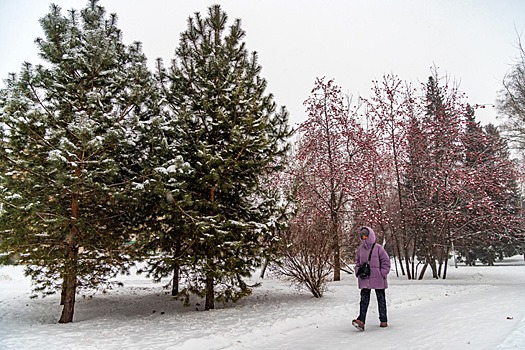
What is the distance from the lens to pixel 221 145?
10.1 metres

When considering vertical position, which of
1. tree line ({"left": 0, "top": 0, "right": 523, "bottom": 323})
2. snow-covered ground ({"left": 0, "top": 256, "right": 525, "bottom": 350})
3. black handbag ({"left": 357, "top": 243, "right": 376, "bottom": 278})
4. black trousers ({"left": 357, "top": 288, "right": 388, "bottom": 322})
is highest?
tree line ({"left": 0, "top": 0, "right": 523, "bottom": 323})

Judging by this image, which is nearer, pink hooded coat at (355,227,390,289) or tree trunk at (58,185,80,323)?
pink hooded coat at (355,227,390,289)

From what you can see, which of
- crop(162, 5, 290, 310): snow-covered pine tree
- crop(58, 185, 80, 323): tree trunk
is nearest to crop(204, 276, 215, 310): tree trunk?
crop(162, 5, 290, 310): snow-covered pine tree

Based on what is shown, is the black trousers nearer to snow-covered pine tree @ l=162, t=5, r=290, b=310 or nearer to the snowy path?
the snowy path

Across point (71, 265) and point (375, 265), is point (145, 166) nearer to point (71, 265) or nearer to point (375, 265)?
point (71, 265)

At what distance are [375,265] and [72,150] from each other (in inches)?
273

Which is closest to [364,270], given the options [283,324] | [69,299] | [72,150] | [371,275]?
[371,275]

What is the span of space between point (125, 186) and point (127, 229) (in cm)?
158

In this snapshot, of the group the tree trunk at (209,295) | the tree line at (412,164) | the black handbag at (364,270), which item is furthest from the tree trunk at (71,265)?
the tree line at (412,164)

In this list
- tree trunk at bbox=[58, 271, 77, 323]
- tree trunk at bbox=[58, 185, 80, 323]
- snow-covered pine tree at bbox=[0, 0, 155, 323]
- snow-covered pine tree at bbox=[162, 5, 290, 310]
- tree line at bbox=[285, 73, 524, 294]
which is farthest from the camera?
tree line at bbox=[285, 73, 524, 294]

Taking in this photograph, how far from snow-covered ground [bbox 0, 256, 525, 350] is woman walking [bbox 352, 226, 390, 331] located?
10.1 inches

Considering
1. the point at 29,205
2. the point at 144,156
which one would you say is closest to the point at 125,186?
the point at 144,156

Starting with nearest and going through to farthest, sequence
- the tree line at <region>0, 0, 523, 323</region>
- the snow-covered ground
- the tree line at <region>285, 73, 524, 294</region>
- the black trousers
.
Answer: the snow-covered ground, the black trousers, the tree line at <region>0, 0, 523, 323</region>, the tree line at <region>285, 73, 524, 294</region>

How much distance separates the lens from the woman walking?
6.40 metres
